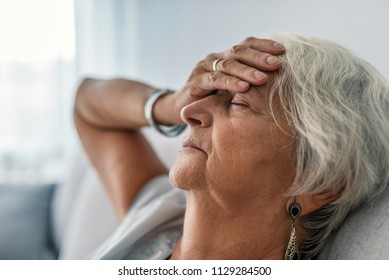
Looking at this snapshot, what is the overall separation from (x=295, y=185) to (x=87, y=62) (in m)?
1.51

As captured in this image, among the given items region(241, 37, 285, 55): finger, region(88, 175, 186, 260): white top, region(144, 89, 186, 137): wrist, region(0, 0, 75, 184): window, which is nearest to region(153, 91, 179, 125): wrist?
region(144, 89, 186, 137): wrist

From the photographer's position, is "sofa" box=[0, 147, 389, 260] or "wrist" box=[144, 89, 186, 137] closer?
"sofa" box=[0, 147, 389, 260]

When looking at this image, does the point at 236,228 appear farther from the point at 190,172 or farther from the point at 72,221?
the point at 72,221

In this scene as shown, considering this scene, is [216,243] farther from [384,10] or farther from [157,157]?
[384,10]

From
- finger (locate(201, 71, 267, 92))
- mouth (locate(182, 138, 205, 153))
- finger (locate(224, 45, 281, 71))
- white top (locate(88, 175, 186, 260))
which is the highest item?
finger (locate(224, 45, 281, 71))

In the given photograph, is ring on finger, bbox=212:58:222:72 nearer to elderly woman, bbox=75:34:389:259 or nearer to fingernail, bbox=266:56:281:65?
elderly woman, bbox=75:34:389:259

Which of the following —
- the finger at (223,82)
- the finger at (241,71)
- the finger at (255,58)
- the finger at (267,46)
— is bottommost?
the finger at (223,82)

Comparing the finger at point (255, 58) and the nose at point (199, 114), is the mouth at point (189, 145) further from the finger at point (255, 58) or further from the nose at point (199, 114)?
the finger at point (255, 58)

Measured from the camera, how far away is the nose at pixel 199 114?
2.79ft

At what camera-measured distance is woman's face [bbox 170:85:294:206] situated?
81cm

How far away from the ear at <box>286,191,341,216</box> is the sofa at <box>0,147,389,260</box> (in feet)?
0.18

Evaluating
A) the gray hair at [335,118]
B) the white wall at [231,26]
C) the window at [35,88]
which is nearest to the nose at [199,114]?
the gray hair at [335,118]

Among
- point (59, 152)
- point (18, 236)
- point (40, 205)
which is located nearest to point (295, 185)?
point (18, 236)
